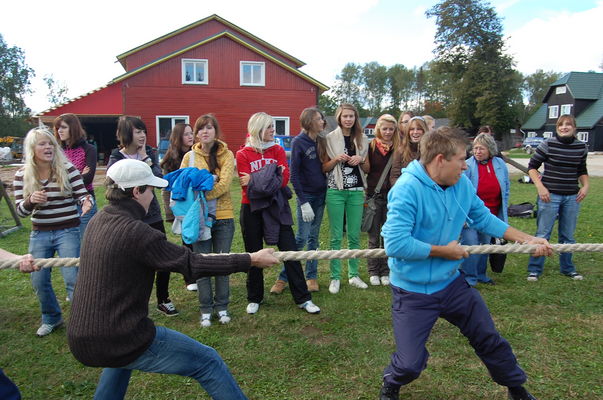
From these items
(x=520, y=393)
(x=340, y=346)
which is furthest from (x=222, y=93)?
(x=520, y=393)

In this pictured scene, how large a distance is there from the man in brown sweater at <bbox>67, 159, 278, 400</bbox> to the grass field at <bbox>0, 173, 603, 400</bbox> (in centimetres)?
95

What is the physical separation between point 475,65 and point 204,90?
35356mm

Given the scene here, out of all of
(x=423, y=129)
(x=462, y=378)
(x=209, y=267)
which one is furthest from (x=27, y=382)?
(x=423, y=129)

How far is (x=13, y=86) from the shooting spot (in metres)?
60.3

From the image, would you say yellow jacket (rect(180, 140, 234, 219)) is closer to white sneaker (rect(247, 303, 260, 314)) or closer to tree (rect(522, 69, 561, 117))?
white sneaker (rect(247, 303, 260, 314))

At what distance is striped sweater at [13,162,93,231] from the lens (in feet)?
13.2

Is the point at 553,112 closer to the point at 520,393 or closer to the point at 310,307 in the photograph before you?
the point at 310,307

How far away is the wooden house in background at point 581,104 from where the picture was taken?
152ft

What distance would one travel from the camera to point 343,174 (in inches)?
200

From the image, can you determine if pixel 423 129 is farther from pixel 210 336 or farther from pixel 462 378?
pixel 210 336

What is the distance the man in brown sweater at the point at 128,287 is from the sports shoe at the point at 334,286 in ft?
9.01

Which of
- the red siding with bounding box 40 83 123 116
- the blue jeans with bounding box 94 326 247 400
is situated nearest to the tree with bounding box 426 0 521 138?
the red siding with bounding box 40 83 123 116

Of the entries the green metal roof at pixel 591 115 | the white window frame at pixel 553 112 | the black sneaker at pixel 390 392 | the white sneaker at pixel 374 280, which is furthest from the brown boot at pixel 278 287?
the white window frame at pixel 553 112

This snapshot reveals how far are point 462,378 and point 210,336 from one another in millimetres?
2213
